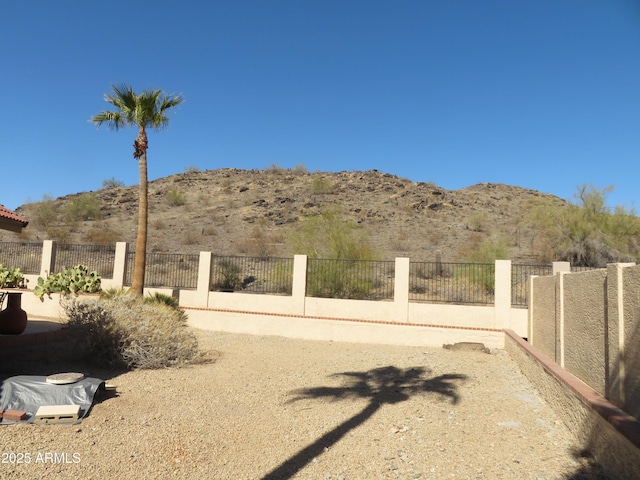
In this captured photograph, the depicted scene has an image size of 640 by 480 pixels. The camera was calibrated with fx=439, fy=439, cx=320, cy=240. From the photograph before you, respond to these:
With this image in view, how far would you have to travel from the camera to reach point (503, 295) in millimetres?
13008

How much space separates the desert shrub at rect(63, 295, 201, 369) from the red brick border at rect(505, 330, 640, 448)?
6.88 m

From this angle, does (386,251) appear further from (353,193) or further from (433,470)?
(433,470)

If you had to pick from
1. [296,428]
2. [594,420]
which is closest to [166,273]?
[296,428]

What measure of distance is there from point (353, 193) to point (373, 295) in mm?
31588

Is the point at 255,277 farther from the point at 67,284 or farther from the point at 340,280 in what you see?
the point at 67,284

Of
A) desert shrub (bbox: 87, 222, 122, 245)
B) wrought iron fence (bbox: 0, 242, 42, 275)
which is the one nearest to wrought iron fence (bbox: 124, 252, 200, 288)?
wrought iron fence (bbox: 0, 242, 42, 275)

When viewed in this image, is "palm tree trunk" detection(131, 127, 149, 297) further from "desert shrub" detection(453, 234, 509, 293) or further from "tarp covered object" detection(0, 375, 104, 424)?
"desert shrub" detection(453, 234, 509, 293)

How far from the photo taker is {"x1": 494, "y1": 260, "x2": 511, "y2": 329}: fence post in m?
12.9

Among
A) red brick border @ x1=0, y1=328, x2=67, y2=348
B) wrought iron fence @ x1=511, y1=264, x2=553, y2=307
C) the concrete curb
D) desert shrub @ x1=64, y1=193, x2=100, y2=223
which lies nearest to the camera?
the concrete curb

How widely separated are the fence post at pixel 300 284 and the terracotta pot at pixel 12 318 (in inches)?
310

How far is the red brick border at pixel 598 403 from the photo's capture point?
425 centimetres

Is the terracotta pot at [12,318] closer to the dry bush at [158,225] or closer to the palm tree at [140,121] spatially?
the palm tree at [140,121]

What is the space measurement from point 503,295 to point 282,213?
2897 cm

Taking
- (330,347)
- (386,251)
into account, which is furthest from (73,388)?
(386,251)
